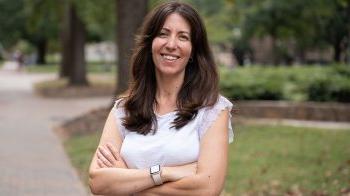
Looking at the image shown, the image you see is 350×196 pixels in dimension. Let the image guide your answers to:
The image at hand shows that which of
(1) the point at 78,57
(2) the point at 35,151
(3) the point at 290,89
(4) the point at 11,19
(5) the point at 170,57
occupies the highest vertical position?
(5) the point at 170,57

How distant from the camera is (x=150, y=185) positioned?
121 inches

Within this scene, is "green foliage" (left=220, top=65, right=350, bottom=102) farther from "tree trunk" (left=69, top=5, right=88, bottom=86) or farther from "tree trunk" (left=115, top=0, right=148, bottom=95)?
"tree trunk" (left=69, top=5, right=88, bottom=86)

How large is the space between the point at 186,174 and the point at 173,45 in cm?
62

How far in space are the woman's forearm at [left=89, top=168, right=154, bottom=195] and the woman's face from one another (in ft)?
1.70

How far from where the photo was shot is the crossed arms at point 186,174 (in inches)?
120

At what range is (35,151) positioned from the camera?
1118 centimetres

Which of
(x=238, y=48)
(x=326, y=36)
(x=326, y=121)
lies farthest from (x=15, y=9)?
(x=326, y=121)

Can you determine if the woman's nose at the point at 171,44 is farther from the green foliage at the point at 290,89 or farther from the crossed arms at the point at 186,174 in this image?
the green foliage at the point at 290,89

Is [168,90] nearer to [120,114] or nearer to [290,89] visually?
[120,114]

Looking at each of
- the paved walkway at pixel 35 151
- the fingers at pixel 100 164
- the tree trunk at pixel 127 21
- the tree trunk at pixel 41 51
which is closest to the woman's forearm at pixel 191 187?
the fingers at pixel 100 164

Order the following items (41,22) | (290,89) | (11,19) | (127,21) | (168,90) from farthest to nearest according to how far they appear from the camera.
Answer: (11,19) → (41,22) → (290,89) → (127,21) → (168,90)

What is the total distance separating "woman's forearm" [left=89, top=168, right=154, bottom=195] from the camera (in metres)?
3.05

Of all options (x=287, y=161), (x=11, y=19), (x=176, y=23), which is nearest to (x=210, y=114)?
(x=176, y=23)

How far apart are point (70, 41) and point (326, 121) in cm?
1498
